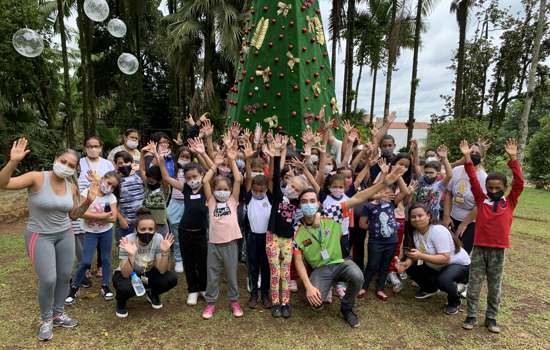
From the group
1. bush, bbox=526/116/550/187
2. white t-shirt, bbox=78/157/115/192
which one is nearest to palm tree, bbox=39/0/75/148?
white t-shirt, bbox=78/157/115/192

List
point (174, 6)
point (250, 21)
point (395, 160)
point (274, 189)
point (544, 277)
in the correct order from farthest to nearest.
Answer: point (174, 6)
point (250, 21)
point (544, 277)
point (395, 160)
point (274, 189)

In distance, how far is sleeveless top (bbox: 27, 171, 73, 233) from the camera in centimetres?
276

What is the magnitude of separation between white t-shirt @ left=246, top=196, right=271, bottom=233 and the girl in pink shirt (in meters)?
0.16

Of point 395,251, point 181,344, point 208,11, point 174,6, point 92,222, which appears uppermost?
point 174,6

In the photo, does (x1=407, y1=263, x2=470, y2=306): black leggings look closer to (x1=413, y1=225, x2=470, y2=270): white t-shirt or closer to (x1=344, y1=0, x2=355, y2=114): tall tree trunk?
(x1=413, y1=225, x2=470, y2=270): white t-shirt

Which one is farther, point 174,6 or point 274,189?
point 174,6

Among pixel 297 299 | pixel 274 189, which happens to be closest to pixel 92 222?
pixel 274 189

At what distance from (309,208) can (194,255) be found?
4.37 feet

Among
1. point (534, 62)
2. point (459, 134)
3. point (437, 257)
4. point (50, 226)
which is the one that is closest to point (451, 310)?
point (437, 257)

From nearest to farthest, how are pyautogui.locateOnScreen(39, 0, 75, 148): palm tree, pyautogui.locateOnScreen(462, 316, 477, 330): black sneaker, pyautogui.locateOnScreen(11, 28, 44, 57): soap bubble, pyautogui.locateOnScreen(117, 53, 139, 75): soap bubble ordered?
1. pyautogui.locateOnScreen(462, 316, 477, 330): black sneaker
2. pyautogui.locateOnScreen(11, 28, 44, 57): soap bubble
3. pyautogui.locateOnScreen(117, 53, 139, 75): soap bubble
4. pyautogui.locateOnScreen(39, 0, 75, 148): palm tree

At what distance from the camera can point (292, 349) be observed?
2.88 m

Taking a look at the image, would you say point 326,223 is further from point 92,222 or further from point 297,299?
point 92,222

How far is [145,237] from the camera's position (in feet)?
10.7

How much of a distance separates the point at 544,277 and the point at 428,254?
7.40 ft
